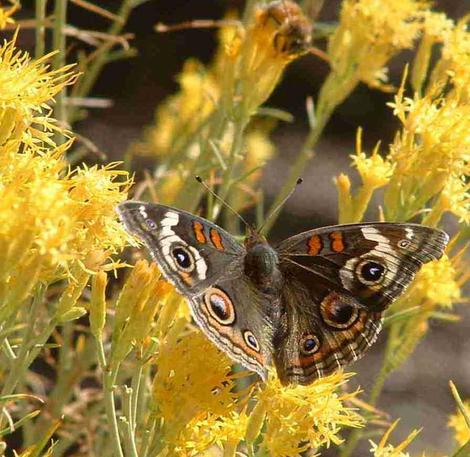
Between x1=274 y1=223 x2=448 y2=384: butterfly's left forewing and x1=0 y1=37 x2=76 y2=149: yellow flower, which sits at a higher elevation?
x1=0 y1=37 x2=76 y2=149: yellow flower

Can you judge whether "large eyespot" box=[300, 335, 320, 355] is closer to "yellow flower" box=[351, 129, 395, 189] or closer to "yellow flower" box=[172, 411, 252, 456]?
"yellow flower" box=[172, 411, 252, 456]

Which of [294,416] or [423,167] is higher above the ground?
[423,167]

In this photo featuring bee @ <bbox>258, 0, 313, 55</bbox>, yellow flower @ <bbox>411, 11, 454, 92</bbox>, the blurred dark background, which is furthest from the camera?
the blurred dark background

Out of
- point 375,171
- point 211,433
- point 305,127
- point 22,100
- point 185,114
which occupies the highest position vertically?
point 22,100

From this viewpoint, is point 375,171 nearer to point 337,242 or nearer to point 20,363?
point 337,242

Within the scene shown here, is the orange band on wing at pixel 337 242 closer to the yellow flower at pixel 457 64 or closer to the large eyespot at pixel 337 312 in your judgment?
the large eyespot at pixel 337 312

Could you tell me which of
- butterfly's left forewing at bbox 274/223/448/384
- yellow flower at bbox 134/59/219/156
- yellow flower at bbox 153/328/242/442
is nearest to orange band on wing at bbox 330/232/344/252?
butterfly's left forewing at bbox 274/223/448/384

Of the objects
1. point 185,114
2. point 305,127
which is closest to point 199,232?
point 185,114
